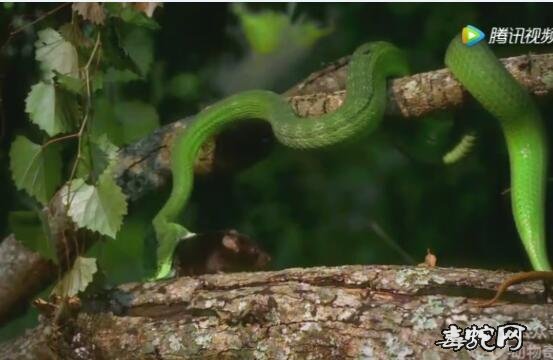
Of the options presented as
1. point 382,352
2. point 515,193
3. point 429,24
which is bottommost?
point 382,352

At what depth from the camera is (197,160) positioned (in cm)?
230

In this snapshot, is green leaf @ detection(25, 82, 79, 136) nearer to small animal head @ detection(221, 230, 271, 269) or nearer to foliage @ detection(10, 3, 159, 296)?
foliage @ detection(10, 3, 159, 296)

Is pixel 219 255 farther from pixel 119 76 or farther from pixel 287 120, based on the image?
pixel 119 76

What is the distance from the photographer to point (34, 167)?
1.77 metres

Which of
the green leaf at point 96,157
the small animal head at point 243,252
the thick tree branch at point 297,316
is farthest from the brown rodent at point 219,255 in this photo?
the green leaf at point 96,157

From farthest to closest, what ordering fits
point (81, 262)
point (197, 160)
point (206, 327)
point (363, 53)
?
point (197, 160), point (363, 53), point (81, 262), point (206, 327)

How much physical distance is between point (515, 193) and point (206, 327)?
31.6 inches

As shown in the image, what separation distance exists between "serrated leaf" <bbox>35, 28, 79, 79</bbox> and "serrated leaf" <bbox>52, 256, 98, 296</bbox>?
41 cm

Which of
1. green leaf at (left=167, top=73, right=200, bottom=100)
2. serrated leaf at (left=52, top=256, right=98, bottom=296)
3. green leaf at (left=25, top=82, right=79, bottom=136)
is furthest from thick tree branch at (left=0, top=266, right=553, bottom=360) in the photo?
green leaf at (left=167, top=73, right=200, bottom=100)

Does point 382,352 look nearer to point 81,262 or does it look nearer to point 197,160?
point 81,262

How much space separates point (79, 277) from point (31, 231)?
148mm

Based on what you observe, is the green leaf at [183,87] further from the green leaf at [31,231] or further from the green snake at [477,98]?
the green leaf at [31,231]

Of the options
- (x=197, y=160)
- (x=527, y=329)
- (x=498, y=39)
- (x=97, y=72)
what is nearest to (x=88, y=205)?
(x=97, y=72)

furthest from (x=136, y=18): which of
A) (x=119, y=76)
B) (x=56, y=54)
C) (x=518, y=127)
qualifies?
(x=518, y=127)
